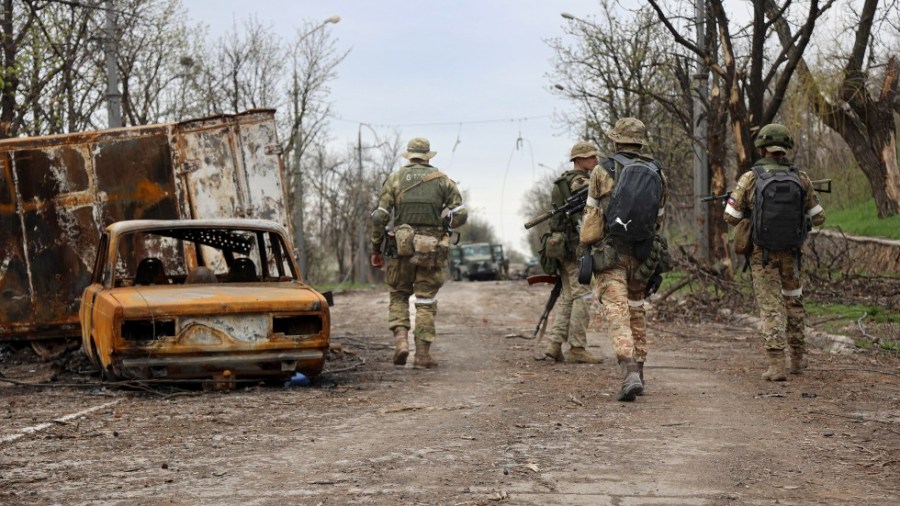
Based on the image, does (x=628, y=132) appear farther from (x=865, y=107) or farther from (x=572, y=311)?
(x=865, y=107)

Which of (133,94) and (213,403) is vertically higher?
(133,94)

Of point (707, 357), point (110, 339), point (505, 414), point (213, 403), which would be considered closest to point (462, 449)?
point (505, 414)

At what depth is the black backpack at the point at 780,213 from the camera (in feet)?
31.3

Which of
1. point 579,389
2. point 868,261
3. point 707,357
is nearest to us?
point 579,389

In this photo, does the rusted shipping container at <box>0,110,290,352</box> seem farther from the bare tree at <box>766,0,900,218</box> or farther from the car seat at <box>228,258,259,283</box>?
the bare tree at <box>766,0,900,218</box>

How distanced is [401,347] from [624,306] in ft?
9.57

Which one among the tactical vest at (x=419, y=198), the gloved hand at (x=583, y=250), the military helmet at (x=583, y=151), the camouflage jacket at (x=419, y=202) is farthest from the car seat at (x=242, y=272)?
the military helmet at (x=583, y=151)

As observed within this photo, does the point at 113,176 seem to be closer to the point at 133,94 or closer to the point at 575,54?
the point at 133,94

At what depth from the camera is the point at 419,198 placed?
1127cm

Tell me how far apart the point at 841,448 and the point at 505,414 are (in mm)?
2075

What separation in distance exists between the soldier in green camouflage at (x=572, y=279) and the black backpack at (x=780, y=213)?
1.97 metres

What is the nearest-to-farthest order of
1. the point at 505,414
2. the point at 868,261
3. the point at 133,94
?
the point at 505,414, the point at 868,261, the point at 133,94

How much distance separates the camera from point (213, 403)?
8.45 m

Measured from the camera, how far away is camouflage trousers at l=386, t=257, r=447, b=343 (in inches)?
441
